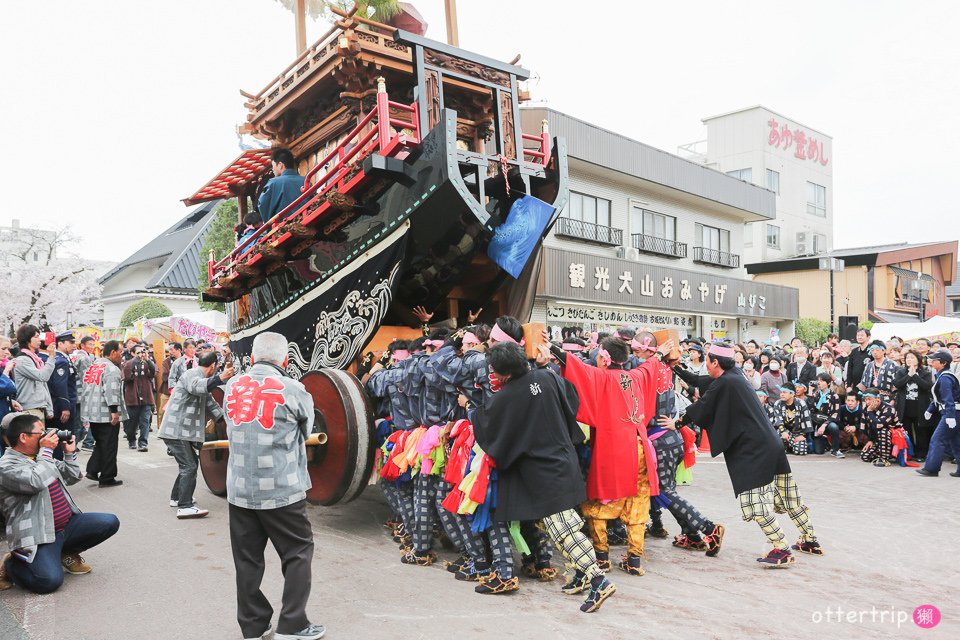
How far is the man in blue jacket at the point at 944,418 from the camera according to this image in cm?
838

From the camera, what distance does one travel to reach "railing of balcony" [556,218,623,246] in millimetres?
17891

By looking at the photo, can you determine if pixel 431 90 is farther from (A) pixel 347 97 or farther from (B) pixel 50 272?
(B) pixel 50 272

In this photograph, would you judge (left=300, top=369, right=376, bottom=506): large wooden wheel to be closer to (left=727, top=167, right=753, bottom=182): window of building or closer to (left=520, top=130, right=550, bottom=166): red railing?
(left=520, top=130, right=550, bottom=166): red railing

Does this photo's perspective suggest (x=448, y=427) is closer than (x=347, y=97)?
Yes

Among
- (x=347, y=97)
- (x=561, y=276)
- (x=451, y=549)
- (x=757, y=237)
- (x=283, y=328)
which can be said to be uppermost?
(x=757, y=237)

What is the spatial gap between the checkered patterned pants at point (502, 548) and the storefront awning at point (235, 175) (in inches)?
244

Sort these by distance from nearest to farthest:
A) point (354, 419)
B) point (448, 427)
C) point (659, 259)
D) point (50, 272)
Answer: point (448, 427) → point (354, 419) → point (659, 259) → point (50, 272)

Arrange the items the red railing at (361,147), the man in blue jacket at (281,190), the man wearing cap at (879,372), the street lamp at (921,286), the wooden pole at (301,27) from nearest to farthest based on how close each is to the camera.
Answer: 1. the red railing at (361,147)
2. the man in blue jacket at (281,190)
3. the wooden pole at (301,27)
4. the man wearing cap at (879,372)
5. the street lamp at (921,286)

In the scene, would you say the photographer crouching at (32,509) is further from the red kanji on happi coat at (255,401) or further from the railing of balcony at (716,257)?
the railing of balcony at (716,257)

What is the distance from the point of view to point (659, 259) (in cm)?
2123

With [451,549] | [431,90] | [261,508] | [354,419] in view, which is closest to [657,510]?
[451,549]

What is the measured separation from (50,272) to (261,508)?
32.8 metres

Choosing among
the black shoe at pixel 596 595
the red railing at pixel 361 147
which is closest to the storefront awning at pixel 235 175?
the red railing at pixel 361 147

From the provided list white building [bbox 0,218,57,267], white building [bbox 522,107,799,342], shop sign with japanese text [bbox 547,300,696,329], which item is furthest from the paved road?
white building [bbox 0,218,57,267]
